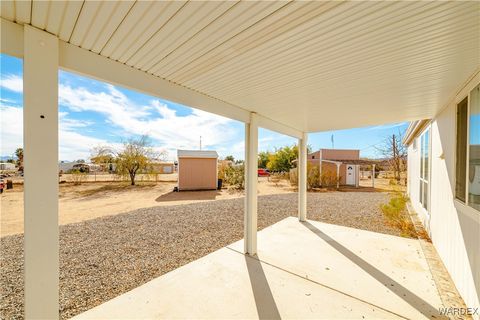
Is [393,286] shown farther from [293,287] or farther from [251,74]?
[251,74]

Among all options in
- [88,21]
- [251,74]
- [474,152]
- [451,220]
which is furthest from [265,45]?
[451,220]

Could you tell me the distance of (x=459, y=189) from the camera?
8.95 ft

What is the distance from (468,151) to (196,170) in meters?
11.2

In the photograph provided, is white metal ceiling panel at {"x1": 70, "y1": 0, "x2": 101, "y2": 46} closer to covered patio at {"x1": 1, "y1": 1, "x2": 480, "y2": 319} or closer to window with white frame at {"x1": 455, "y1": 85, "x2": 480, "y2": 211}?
covered patio at {"x1": 1, "y1": 1, "x2": 480, "y2": 319}

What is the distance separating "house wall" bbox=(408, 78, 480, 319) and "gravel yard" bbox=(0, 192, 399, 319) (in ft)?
4.56

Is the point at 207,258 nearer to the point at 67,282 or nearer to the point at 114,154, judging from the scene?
the point at 67,282

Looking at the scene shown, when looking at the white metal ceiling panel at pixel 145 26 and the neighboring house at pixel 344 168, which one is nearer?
the white metal ceiling panel at pixel 145 26

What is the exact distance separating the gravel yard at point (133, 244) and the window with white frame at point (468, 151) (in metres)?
2.68

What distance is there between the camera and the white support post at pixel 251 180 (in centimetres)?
372

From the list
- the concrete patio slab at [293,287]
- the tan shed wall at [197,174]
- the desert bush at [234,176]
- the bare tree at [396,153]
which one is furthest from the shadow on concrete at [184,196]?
the bare tree at [396,153]

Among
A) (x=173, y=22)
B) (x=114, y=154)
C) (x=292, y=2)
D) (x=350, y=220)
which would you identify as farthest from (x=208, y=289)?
(x=114, y=154)

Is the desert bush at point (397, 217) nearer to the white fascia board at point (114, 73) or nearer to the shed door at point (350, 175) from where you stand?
the white fascia board at point (114, 73)

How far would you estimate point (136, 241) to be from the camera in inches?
166

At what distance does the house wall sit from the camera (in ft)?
7.31
